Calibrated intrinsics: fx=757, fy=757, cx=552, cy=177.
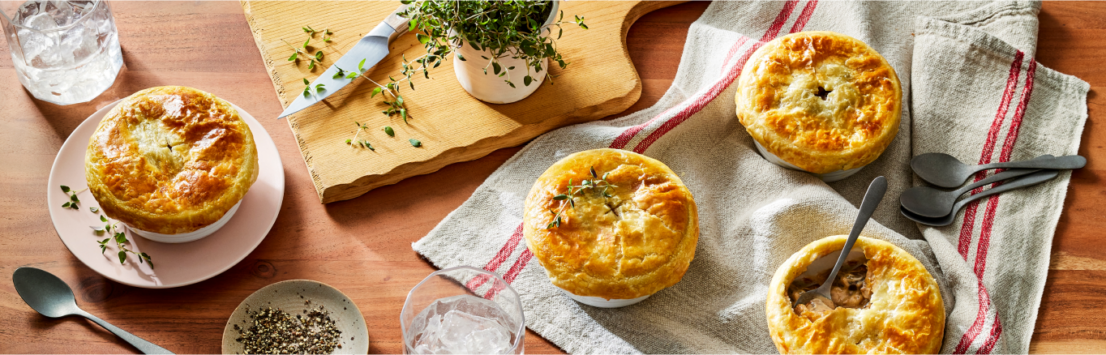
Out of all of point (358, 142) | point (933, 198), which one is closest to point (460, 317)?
point (358, 142)

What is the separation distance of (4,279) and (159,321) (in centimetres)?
62

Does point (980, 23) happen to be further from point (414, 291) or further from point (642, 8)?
point (414, 291)

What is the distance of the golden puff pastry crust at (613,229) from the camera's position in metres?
2.62

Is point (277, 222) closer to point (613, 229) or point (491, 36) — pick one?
point (491, 36)

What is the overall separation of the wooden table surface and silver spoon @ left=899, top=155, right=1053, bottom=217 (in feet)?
1.19

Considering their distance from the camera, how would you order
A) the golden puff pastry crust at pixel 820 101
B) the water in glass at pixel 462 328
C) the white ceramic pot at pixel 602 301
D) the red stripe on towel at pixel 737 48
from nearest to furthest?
the water in glass at pixel 462 328 < the white ceramic pot at pixel 602 301 < the golden puff pastry crust at pixel 820 101 < the red stripe on towel at pixel 737 48

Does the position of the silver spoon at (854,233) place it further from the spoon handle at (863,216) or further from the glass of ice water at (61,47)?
the glass of ice water at (61,47)

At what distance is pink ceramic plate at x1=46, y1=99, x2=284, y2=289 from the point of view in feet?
8.99

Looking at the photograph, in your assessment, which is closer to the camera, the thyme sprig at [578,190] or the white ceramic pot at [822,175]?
the thyme sprig at [578,190]

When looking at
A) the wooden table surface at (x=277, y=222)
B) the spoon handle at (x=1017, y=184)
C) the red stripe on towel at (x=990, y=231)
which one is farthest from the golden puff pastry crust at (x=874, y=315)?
the wooden table surface at (x=277, y=222)

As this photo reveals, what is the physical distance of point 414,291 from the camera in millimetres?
2580

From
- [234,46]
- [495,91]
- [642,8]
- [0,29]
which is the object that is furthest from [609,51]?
[0,29]

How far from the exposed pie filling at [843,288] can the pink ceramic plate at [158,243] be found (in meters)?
Result: 1.96

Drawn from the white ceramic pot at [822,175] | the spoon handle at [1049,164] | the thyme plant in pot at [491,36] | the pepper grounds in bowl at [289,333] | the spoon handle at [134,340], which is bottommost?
the spoon handle at [134,340]
